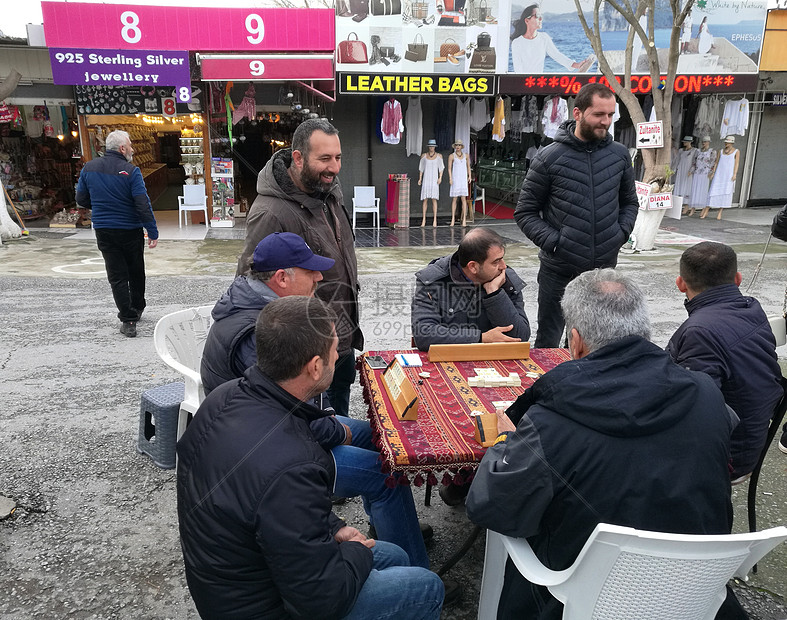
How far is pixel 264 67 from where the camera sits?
1030 cm

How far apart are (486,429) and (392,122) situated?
1039 centimetres

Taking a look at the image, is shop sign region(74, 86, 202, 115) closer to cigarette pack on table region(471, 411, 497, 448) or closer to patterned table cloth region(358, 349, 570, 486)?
patterned table cloth region(358, 349, 570, 486)

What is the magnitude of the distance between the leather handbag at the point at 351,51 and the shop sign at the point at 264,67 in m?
0.47

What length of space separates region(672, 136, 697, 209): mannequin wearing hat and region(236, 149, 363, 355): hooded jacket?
41.5 feet

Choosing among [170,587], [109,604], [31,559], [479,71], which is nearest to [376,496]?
[170,587]

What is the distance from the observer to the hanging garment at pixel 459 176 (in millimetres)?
12219

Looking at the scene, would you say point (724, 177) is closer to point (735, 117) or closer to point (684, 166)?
point (684, 166)

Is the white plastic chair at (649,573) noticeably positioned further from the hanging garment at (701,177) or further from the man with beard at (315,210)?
the hanging garment at (701,177)

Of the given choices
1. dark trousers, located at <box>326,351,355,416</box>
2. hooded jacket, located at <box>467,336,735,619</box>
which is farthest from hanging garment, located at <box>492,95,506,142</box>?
hooded jacket, located at <box>467,336,735,619</box>

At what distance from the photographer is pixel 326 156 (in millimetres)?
3236

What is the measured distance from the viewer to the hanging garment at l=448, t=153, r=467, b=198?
1222 cm

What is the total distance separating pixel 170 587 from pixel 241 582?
49.5 inches

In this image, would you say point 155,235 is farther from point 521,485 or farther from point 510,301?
point 521,485

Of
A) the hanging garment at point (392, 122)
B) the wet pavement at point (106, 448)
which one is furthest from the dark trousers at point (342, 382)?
the hanging garment at point (392, 122)
